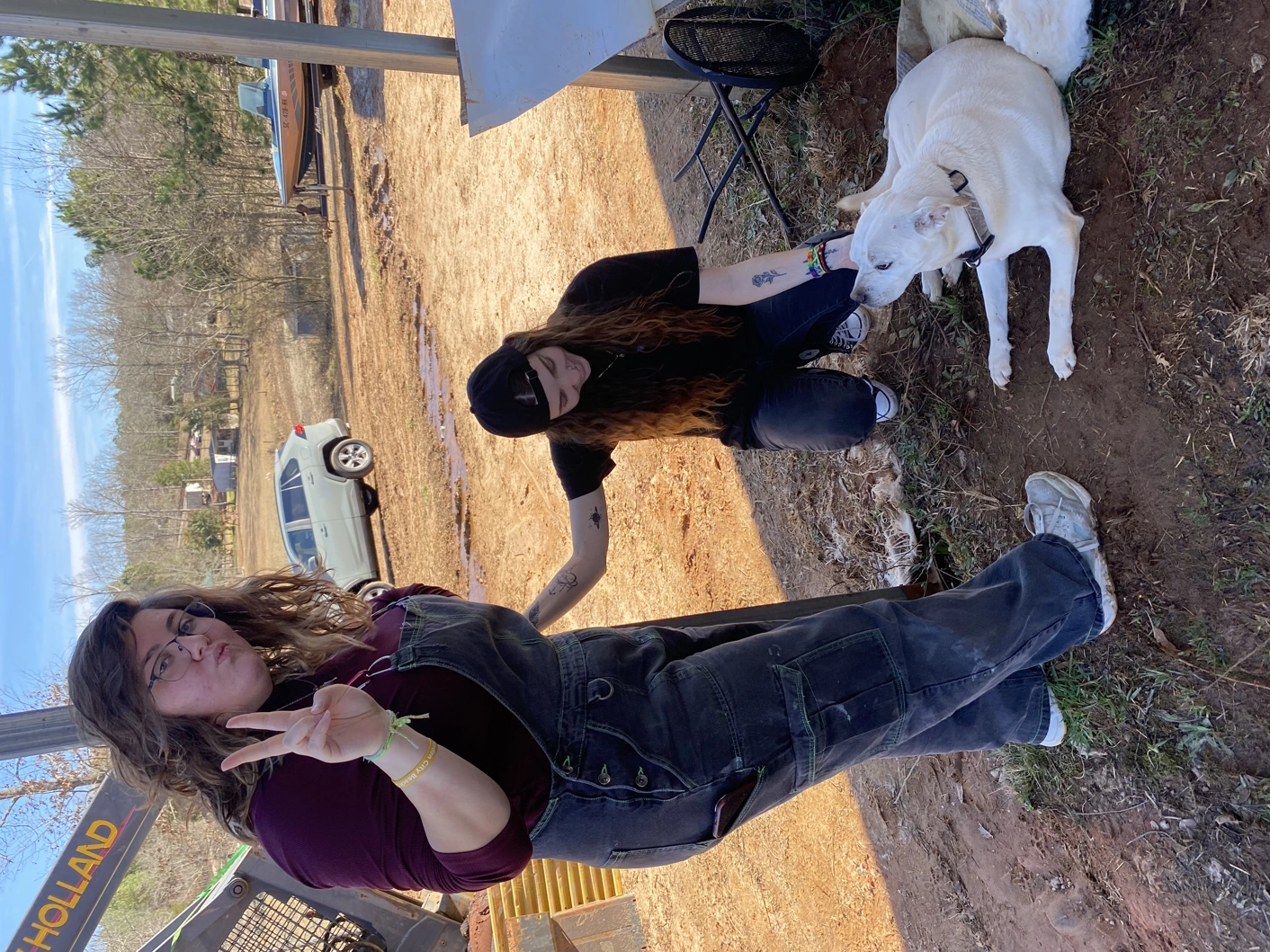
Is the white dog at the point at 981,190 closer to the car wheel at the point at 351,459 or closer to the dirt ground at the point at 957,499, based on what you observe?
the dirt ground at the point at 957,499

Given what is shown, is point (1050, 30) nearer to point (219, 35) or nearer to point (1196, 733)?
point (1196, 733)

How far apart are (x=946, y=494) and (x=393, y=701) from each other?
212cm

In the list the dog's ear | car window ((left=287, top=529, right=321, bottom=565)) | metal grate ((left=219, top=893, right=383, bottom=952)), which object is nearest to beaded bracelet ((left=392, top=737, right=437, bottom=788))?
the dog's ear

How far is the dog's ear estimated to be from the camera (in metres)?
1.92

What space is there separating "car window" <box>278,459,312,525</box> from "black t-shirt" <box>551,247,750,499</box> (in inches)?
255

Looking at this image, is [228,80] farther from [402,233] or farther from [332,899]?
[332,899]

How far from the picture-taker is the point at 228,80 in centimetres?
1077

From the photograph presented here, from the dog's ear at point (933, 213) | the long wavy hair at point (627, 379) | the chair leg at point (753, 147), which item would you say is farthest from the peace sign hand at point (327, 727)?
the chair leg at point (753, 147)

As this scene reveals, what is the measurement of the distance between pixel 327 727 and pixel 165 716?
0.46m

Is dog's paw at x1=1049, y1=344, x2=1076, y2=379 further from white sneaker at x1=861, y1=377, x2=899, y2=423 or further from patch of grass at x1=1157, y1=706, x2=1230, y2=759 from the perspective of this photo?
patch of grass at x1=1157, y1=706, x2=1230, y2=759

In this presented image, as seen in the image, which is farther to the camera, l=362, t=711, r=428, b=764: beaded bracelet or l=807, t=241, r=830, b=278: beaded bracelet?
l=807, t=241, r=830, b=278: beaded bracelet

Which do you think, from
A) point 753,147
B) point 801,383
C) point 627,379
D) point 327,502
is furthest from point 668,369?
point 327,502

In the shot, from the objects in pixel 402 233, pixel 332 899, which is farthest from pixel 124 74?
pixel 332 899

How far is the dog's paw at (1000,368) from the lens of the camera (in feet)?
7.82
